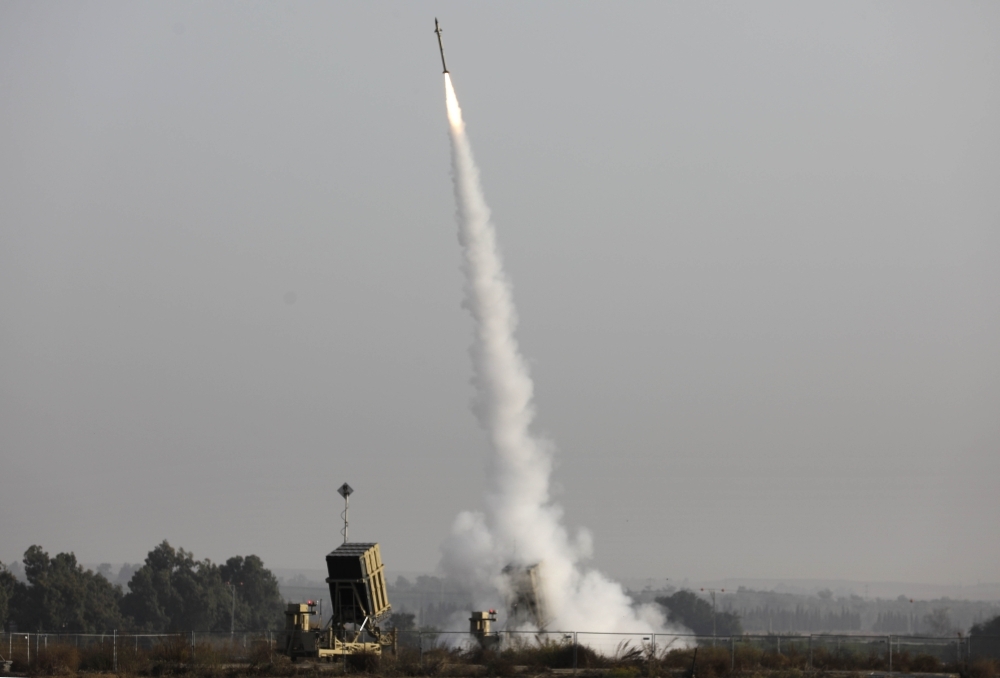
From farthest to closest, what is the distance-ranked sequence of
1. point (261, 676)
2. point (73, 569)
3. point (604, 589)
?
point (73, 569) → point (604, 589) → point (261, 676)

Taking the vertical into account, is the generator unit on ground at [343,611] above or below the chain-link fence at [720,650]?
above

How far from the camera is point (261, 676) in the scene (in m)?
41.5

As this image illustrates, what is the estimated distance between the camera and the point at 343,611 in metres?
43.4

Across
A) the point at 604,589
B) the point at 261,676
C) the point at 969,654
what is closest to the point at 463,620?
the point at 604,589

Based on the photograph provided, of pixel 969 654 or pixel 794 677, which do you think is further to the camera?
pixel 969 654

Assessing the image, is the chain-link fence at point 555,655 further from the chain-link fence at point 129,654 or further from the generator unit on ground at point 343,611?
the generator unit on ground at point 343,611

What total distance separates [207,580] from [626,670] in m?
69.2

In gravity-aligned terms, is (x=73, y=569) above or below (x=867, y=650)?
above

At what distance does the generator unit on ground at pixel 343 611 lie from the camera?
4225 centimetres

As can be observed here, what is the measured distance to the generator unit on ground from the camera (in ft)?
139

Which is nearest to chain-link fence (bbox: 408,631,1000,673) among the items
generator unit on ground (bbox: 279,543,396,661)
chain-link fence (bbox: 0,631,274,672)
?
generator unit on ground (bbox: 279,543,396,661)

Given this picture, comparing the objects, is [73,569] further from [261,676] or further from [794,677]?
[794,677]

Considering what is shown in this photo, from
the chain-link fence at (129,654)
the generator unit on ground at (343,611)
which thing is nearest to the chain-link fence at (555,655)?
the chain-link fence at (129,654)

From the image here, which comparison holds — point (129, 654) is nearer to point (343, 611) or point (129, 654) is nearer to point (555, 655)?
point (343, 611)
